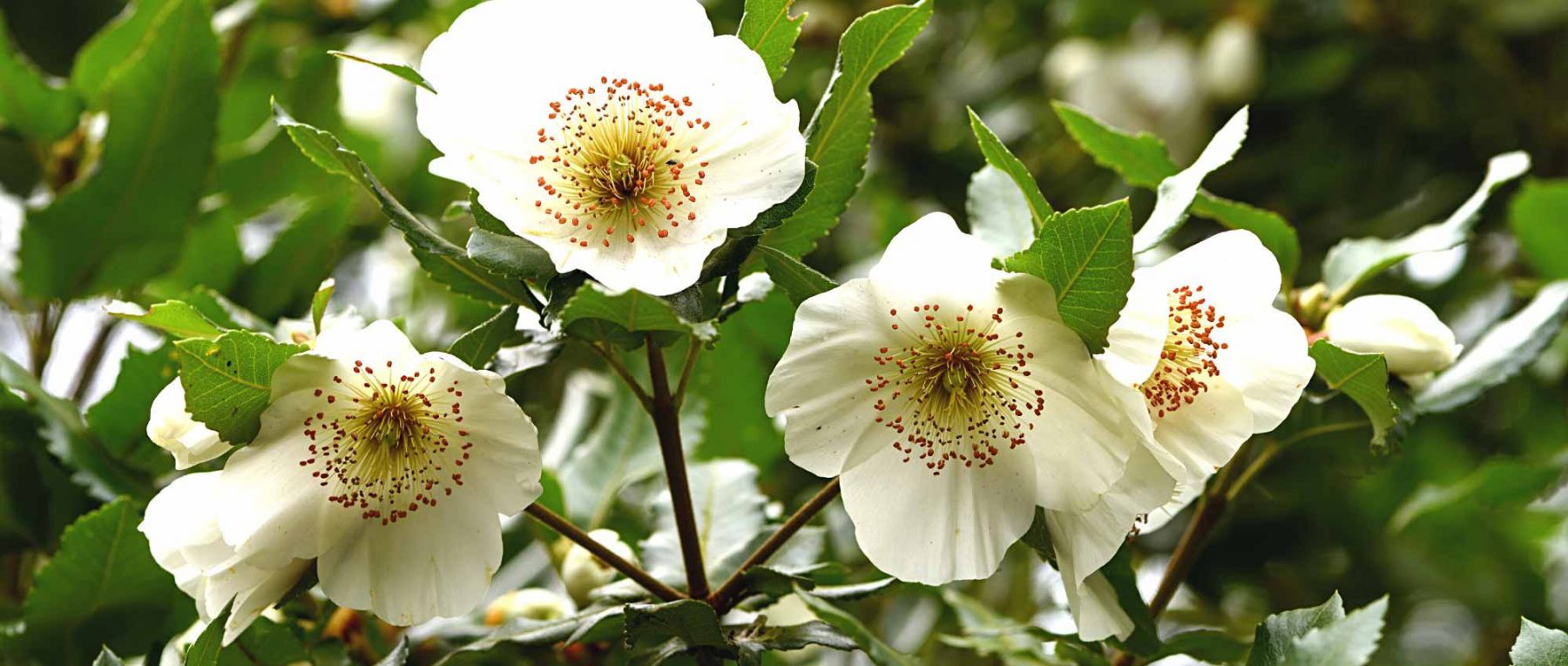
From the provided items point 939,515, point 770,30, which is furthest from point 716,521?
point 770,30

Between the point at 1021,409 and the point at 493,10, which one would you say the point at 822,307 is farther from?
the point at 493,10

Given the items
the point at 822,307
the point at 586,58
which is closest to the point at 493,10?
the point at 586,58

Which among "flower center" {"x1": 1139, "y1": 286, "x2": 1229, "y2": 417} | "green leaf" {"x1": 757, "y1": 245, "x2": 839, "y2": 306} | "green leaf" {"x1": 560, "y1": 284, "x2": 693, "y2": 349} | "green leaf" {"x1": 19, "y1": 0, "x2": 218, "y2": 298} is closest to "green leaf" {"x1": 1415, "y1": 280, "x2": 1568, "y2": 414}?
"flower center" {"x1": 1139, "y1": 286, "x2": 1229, "y2": 417}

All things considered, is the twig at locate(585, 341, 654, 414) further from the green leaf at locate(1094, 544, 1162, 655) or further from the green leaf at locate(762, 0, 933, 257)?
the green leaf at locate(1094, 544, 1162, 655)

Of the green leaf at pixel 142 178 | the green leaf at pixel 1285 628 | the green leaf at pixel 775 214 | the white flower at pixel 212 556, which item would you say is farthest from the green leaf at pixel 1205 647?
the green leaf at pixel 142 178

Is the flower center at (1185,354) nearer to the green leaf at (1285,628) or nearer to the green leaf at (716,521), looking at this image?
the green leaf at (1285,628)

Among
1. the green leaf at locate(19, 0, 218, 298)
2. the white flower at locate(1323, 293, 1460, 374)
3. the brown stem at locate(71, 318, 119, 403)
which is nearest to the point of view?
the white flower at locate(1323, 293, 1460, 374)
